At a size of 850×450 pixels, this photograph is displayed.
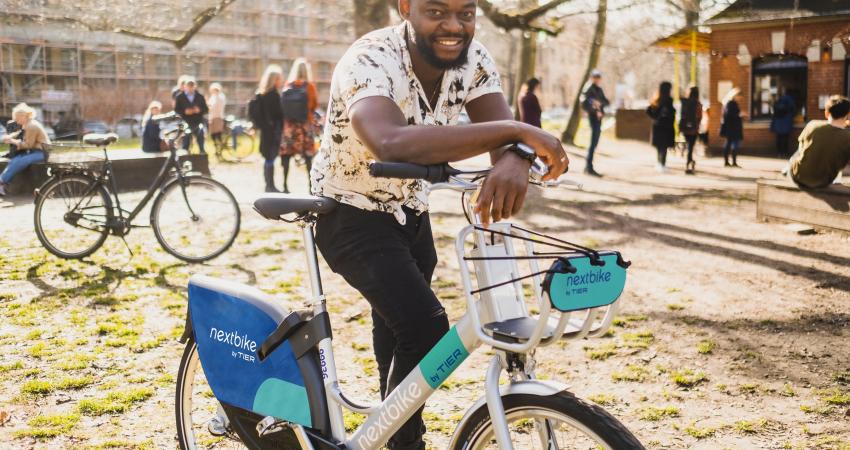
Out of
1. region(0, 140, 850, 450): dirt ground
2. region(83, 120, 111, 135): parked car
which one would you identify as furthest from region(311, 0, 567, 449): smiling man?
region(83, 120, 111, 135): parked car

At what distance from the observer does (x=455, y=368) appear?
2.16 metres

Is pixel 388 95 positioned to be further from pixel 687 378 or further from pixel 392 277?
pixel 687 378

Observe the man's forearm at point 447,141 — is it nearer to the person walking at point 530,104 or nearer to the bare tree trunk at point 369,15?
the bare tree trunk at point 369,15

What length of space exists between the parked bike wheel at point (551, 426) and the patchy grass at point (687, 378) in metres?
2.40

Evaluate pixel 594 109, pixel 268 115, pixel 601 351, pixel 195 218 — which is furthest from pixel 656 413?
pixel 594 109

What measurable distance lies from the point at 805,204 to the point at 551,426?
25.5 feet

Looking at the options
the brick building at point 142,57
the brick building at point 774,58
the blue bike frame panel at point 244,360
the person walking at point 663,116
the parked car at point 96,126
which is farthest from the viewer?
the parked car at point 96,126

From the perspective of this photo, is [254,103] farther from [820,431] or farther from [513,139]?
[513,139]

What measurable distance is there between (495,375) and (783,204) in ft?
26.8

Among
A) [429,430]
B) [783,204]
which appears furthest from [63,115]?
[429,430]

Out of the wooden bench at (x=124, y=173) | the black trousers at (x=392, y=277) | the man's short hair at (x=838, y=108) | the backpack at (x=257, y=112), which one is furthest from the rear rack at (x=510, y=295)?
the wooden bench at (x=124, y=173)

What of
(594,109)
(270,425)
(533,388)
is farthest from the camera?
(594,109)

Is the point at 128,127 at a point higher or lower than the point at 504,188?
higher

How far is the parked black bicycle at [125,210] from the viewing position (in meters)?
7.50
